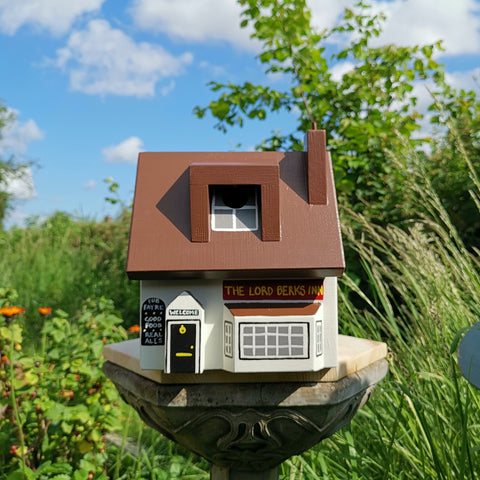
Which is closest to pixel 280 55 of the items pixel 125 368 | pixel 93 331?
pixel 93 331

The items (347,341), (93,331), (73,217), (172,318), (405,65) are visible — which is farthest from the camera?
(73,217)

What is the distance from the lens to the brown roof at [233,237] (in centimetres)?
136

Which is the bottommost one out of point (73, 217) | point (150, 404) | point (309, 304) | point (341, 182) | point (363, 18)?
point (150, 404)

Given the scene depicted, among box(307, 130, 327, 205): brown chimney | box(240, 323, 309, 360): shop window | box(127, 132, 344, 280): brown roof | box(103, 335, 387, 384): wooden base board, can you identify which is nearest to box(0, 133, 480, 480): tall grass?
box(103, 335, 387, 384): wooden base board

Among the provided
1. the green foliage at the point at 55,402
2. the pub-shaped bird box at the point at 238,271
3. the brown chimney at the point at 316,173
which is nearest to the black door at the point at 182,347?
the pub-shaped bird box at the point at 238,271

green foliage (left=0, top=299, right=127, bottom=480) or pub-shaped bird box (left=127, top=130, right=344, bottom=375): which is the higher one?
pub-shaped bird box (left=127, top=130, right=344, bottom=375)

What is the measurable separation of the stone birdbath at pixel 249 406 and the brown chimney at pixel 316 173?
50 centimetres

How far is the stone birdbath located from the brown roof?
33cm

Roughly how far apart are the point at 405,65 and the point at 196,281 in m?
3.55

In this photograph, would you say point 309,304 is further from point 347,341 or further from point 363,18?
point 363,18

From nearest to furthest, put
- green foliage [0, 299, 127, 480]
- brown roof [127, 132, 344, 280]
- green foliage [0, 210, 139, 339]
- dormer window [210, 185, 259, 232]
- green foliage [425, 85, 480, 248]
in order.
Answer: brown roof [127, 132, 344, 280] < dormer window [210, 185, 259, 232] < green foliage [0, 299, 127, 480] < green foliage [425, 85, 480, 248] < green foliage [0, 210, 139, 339]

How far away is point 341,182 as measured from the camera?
13.1 ft

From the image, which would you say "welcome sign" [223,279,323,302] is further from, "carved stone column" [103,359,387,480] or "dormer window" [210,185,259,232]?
"carved stone column" [103,359,387,480]

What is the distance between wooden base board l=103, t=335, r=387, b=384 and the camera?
148cm
